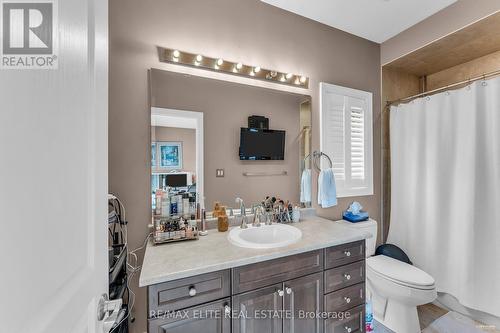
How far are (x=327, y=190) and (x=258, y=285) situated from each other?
109 centimetres

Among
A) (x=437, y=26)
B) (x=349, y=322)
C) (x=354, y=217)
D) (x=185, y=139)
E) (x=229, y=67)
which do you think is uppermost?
(x=437, y=26)

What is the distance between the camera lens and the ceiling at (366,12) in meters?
1.74

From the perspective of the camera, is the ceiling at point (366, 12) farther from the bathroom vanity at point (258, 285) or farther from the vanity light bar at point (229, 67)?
the bathroom vanity at point (258, 285)

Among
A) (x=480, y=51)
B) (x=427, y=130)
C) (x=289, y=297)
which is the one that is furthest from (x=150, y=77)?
(x=480, y=51)

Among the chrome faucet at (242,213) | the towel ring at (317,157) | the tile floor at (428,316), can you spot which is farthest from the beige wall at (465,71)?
the chrome faucet at (242,213)

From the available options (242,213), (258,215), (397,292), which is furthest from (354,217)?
(242,213)

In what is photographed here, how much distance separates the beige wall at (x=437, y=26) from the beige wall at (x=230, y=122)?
1.25 m

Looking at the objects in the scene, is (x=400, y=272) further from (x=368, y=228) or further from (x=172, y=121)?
(x=172, y=121)

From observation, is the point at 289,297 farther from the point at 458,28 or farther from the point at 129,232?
the point at 458,28

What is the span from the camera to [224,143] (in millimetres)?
1608

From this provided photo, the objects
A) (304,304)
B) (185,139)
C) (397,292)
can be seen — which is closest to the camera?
(304,304)

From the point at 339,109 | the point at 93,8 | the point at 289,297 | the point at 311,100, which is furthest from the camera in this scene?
the point at 339,109

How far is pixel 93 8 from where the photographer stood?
2.00ft

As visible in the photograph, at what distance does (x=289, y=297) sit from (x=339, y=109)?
167cm
